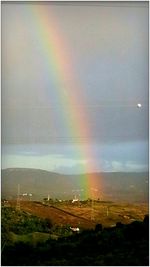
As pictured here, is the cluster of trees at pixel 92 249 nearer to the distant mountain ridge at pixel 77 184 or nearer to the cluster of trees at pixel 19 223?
the cluster of trees at pixel 19 223

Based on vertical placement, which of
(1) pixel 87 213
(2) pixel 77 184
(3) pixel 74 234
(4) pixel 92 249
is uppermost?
(2) pixel 77 184

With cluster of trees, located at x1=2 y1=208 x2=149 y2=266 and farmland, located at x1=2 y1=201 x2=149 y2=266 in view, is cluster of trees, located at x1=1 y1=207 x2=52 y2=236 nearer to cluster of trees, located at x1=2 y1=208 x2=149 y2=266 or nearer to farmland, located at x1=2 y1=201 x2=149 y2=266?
farmland, located at x1=2 y1=201 x2=149 y2=266

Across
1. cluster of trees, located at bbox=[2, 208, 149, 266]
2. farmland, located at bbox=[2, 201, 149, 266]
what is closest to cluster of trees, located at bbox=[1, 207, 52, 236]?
farmland, located at bbox=[2, 201, 149, 266]

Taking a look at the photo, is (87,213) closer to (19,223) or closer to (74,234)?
(74,234)

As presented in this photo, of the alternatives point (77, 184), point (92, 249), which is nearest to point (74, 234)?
point (92, 249)

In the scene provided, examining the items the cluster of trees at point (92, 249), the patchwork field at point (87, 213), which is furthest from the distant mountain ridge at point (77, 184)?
the cluster of trees at point (92, 249)
